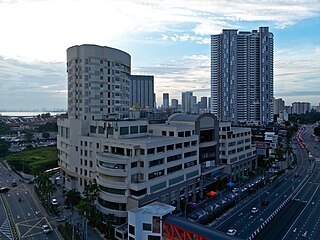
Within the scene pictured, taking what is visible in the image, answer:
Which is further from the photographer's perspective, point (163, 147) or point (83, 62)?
point (83, 62)

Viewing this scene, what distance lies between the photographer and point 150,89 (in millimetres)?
153125

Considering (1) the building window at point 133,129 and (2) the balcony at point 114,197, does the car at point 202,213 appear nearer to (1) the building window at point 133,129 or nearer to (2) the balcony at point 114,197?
(2) the balcony at point 114,197

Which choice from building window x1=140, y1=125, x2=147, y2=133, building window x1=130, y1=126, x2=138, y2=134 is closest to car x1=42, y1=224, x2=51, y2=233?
building window x1=130, y1=126, x2=138, y2=134

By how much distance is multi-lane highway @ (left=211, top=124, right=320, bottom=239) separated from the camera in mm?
40406

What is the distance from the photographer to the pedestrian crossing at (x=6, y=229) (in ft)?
128

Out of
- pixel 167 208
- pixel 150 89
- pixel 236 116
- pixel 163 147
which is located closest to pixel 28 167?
pixel 163 147

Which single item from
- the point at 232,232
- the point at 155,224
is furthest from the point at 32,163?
the point at 232,232

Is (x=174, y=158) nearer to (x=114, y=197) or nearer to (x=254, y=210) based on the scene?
(x=114, y=197)

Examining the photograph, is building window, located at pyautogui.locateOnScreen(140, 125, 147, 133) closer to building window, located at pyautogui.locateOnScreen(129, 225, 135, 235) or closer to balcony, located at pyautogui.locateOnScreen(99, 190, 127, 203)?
A: balcony, located at pyautogui.locateOnScreen(99, 190, 127, 203)

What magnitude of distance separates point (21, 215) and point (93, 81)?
29.7m

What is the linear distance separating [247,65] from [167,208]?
11337cm

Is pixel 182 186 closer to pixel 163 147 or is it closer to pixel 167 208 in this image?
pixel 163 147

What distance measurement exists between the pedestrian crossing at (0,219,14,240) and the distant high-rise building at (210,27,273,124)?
113 m

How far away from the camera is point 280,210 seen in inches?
1913
